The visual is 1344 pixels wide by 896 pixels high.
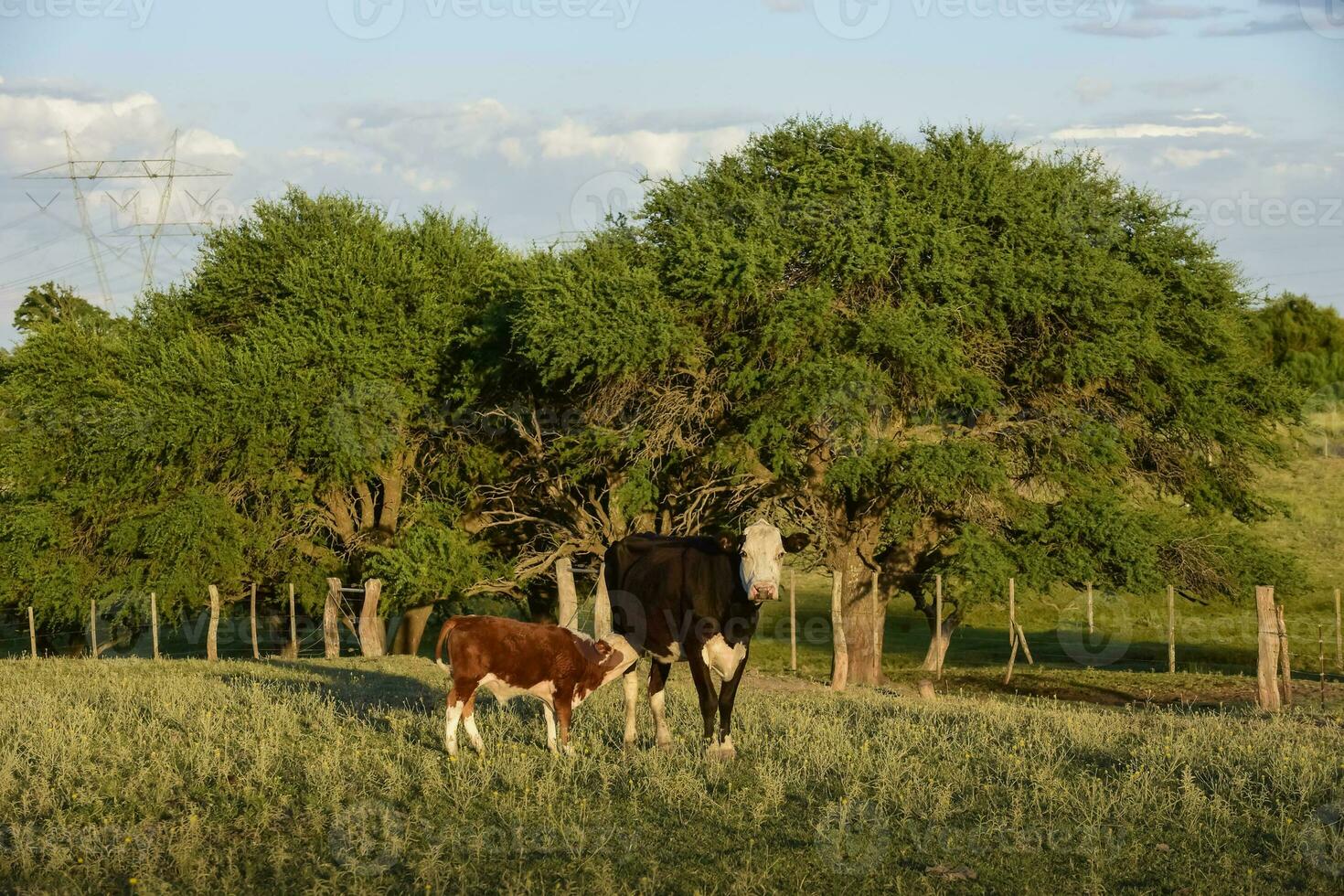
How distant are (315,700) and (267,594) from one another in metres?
23.4

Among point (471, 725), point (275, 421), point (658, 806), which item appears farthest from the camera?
point (275, 421)

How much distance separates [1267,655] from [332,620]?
64.4ft

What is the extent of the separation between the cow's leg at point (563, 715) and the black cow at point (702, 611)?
642 mm

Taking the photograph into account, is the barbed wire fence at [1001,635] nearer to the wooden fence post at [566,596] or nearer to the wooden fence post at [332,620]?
the wooden fence post at [566,596]

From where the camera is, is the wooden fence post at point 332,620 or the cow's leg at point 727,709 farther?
the wooden fence post at point 332,620

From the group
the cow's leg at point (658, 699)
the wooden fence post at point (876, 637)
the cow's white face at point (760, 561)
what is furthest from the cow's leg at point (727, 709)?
the wooden fence post at point (876, 637)

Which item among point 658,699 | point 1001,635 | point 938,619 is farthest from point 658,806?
point 1001,635

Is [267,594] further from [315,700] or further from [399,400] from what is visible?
[315,700]

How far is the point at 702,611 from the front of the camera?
12125mm

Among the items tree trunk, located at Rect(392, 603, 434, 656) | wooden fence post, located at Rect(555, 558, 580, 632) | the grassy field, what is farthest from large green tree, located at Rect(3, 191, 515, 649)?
the grassy field

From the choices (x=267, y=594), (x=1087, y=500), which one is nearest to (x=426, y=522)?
(x=267, y=594)

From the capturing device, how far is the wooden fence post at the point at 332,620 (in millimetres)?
29938

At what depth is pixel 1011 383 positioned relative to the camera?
2998cm

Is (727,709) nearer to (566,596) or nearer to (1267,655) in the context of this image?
(1267,655)
